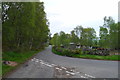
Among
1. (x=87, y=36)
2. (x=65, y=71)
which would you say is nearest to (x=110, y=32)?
(x=87, y=36)

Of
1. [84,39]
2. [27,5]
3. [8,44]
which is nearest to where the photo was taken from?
[27,5]

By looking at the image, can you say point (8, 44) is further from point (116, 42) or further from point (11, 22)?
point (116, 42)

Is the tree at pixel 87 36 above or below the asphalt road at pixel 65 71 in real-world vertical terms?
above

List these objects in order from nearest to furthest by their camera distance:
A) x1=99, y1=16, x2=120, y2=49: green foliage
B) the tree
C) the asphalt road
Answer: the asphalt road
x1=99, y1=16, x2=120, y2=49: green foliage
the tree

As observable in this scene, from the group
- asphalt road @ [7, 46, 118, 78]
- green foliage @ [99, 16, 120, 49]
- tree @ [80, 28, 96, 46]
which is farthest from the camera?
tree @ [80, 28, 96, 46]

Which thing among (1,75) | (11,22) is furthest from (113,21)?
(1,75)

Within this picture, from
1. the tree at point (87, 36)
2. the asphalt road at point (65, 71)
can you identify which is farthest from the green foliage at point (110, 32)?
the asphalt road at point (65, 71)

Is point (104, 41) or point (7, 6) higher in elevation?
point (7, 6)

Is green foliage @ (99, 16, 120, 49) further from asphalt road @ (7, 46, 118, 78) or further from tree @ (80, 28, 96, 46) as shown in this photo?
asphalt road @ (7, 46, 118, 78)

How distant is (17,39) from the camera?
60.5 ft

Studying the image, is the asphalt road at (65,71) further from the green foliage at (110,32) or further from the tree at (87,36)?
the tree at (87,36)

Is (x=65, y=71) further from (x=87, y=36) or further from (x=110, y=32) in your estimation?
(x=87, y=36)

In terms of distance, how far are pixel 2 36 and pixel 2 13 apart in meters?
2.63

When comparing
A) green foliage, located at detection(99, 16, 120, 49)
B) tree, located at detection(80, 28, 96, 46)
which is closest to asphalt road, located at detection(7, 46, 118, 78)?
green foliage, located at detection(99, 16, 120, 49)
